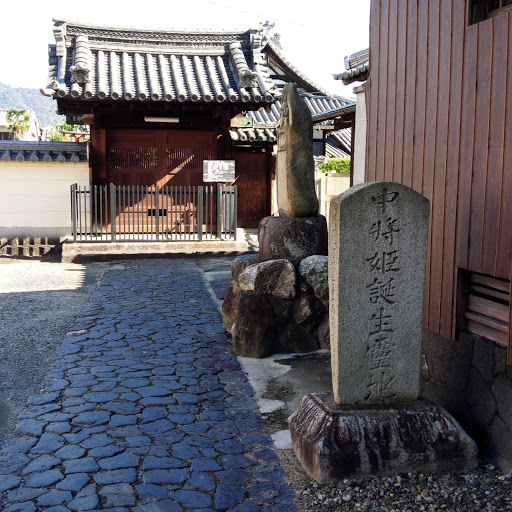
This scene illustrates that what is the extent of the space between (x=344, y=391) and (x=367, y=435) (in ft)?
1.22

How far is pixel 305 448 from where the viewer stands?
4336mm

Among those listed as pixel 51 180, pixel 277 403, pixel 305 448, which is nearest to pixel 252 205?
pixel 51 180

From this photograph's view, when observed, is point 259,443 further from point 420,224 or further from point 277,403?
point 420,224

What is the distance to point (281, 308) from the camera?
7355 mm

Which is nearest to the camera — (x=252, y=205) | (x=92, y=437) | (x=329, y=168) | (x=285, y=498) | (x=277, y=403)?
(x=285, y=498)

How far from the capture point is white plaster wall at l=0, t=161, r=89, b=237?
53.2 ft

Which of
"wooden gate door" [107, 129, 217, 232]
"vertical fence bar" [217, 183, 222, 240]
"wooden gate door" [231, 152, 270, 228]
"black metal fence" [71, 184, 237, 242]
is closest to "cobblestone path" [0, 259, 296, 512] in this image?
"black metal fence" [71, 184, 237, 242]

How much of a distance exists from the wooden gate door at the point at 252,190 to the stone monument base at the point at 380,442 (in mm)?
14809

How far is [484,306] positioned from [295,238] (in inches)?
135

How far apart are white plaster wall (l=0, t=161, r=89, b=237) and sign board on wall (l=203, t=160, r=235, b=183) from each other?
11.1 ft

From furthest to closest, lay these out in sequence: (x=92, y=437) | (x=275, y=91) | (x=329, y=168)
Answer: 1. (x=329, y=168)
2. (x=275, y=91)
3. (x=92, y=437)

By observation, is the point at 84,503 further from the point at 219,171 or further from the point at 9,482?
the point at 219,171

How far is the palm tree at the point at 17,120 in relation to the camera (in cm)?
4088

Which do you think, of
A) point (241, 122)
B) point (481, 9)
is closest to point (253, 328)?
point (481, 9)
